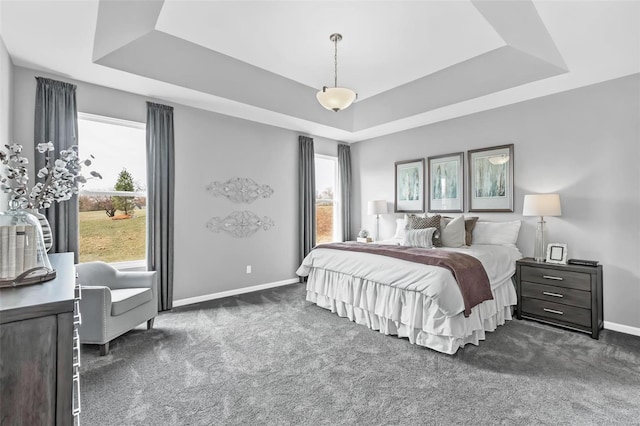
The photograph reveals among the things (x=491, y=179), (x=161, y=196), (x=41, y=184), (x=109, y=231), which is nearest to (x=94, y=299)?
(x=41, y=184)

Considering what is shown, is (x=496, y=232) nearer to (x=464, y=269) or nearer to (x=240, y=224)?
(x=464, y=269)

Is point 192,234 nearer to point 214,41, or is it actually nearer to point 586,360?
point 214,41

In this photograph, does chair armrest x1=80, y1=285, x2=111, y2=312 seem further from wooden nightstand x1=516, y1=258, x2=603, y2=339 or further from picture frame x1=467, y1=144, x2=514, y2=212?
picture frame x1=467, y1=144, x2=514, y2=212

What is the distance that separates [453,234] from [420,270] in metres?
1.33

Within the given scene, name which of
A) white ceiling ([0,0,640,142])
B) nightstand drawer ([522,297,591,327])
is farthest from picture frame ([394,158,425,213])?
nightstand drawer ([522,297,591,327])

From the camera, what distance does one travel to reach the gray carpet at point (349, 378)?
193 cm

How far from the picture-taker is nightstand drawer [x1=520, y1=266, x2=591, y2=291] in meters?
3.12

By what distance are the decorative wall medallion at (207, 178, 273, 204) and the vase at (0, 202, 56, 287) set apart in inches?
125

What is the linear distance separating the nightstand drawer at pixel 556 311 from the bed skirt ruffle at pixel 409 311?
15cm

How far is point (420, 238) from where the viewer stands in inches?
154

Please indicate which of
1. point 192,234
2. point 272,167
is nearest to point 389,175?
point 272,167

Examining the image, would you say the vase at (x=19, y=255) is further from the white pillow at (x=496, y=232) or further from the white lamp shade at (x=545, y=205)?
the white pillow at (x=496, y=232)

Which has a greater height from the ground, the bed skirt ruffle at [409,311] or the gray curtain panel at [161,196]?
the gray curtain panel at [161,196]

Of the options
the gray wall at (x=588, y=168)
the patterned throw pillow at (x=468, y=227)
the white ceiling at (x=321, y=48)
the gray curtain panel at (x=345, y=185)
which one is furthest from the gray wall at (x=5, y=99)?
the gray wall at (x=588, y=168)
